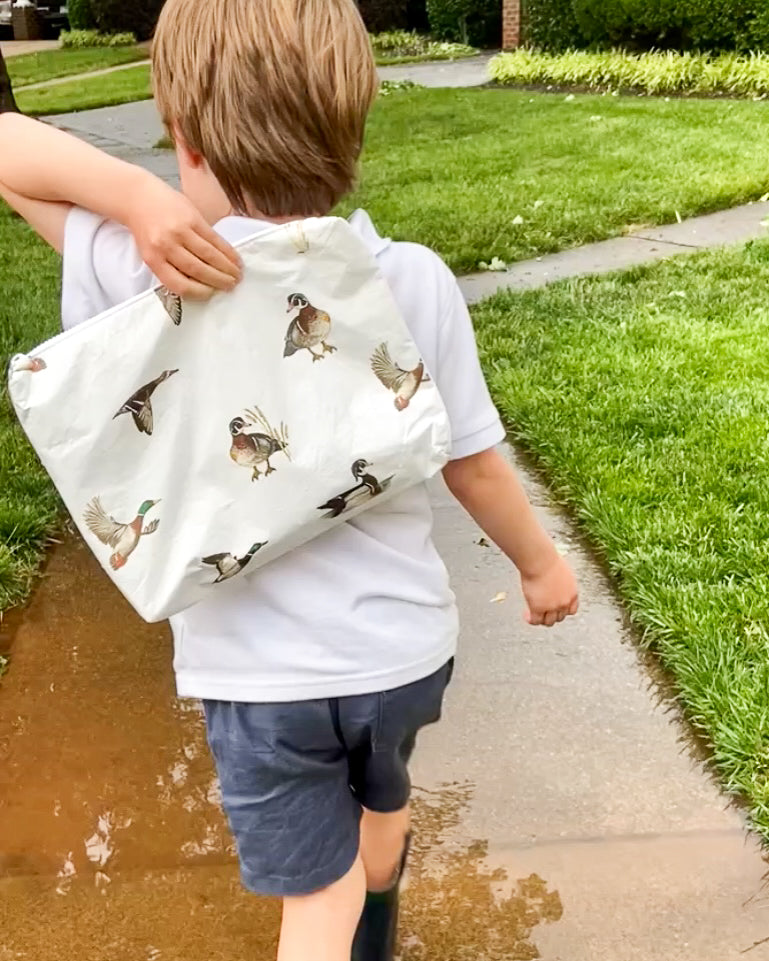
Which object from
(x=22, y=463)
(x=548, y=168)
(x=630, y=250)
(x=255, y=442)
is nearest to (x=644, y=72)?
A: (x=548, y=168)

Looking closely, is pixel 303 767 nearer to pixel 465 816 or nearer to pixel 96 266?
pixel 96 266

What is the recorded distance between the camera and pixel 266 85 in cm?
132

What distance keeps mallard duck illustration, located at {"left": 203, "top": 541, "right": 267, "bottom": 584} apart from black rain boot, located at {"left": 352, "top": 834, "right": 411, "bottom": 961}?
2.33ft

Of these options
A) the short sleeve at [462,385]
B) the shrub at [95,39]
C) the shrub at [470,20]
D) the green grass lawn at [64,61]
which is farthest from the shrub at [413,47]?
the short sleeve at [462,385]

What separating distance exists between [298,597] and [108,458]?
0.29 metres

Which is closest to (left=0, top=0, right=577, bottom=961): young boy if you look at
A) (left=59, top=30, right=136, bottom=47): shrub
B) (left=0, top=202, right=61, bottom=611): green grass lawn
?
(left=0, top=202, right=61, bottom=611): green grass lawn

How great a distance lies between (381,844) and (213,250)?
100cm

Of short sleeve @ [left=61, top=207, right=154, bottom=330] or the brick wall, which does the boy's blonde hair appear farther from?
the brick wall

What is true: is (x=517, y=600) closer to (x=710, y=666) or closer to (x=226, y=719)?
(x=710, y=666)

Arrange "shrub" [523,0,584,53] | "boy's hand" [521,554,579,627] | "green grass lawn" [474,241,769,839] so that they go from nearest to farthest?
1. "boy's hand" [521,554,579,627]
2. "green grass lawn" [474,241,769,839]
3. "shrub" [523,0,584,53]

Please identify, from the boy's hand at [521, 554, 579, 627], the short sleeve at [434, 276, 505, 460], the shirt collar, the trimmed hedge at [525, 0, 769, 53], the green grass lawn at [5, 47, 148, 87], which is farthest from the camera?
the green grass lawn at [5, 47, 148, 87]

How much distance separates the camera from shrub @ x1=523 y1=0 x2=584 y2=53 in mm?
14727

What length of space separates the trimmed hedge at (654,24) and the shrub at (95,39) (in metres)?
13.4

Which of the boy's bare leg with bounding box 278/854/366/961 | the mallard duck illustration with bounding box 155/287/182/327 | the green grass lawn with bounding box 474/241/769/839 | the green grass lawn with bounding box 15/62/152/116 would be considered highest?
the mallard duck illustration with bounding box 155/287/182/327
